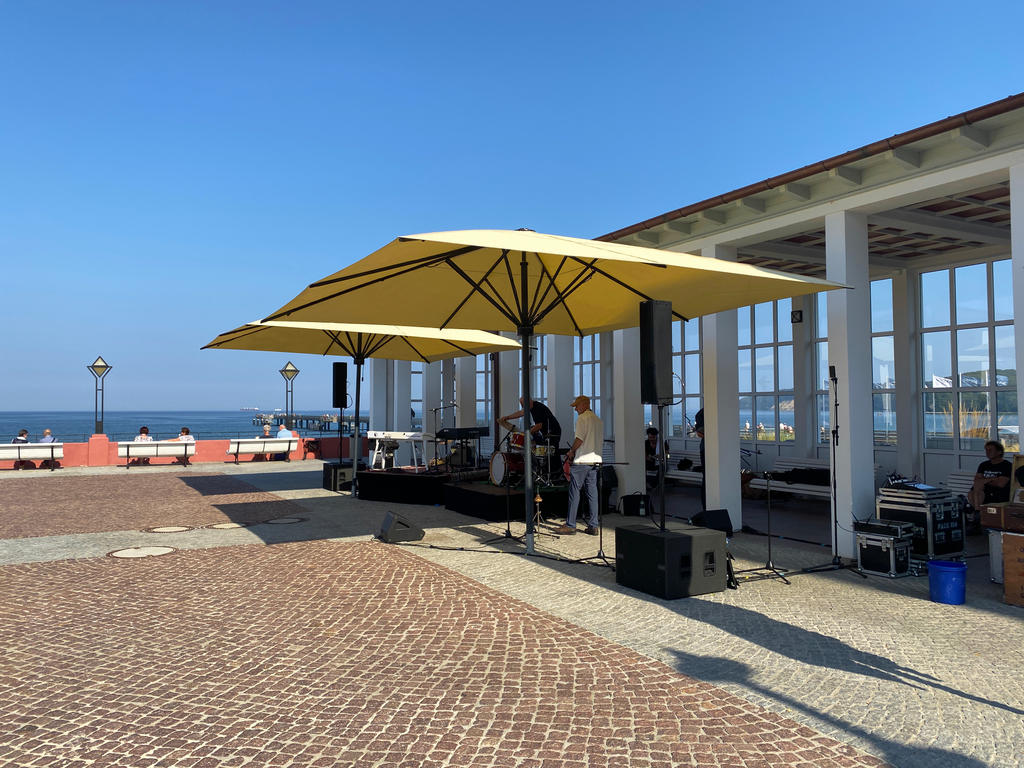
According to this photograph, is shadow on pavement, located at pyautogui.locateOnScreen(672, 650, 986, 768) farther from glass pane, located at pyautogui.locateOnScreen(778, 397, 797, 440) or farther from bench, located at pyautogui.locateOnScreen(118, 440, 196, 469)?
A: bench, located at pyautogui.locateOnScreen(118, 440, 196, 469)

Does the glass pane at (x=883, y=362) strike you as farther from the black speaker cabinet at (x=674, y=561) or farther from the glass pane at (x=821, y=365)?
the black speaker cabinet at (x=674, y=561)

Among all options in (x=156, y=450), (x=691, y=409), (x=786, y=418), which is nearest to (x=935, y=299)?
(x=786, y=418)

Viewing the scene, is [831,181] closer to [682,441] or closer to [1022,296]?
[1022,296]

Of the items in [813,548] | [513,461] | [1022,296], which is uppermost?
[1022,296]

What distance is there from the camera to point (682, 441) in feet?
56.4

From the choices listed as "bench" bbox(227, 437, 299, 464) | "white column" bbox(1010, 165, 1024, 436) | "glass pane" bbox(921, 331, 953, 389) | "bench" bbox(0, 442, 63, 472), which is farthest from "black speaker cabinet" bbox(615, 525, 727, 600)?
"bench" bbox(0, 442, 63, 472)

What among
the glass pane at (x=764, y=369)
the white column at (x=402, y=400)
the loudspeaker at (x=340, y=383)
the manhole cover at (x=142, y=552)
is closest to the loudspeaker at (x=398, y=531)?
the manhole cover at (x=142, y=552)

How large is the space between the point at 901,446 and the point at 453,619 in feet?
→ 33.0

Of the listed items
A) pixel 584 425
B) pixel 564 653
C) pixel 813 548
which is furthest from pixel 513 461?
pixel 564 653

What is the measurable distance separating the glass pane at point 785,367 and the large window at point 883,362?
73.9 inches

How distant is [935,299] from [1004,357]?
1.49 m

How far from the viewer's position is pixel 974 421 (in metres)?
11.5

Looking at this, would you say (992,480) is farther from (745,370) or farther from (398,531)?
(745,370)

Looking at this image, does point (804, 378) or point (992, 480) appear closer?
point (992, 480)
